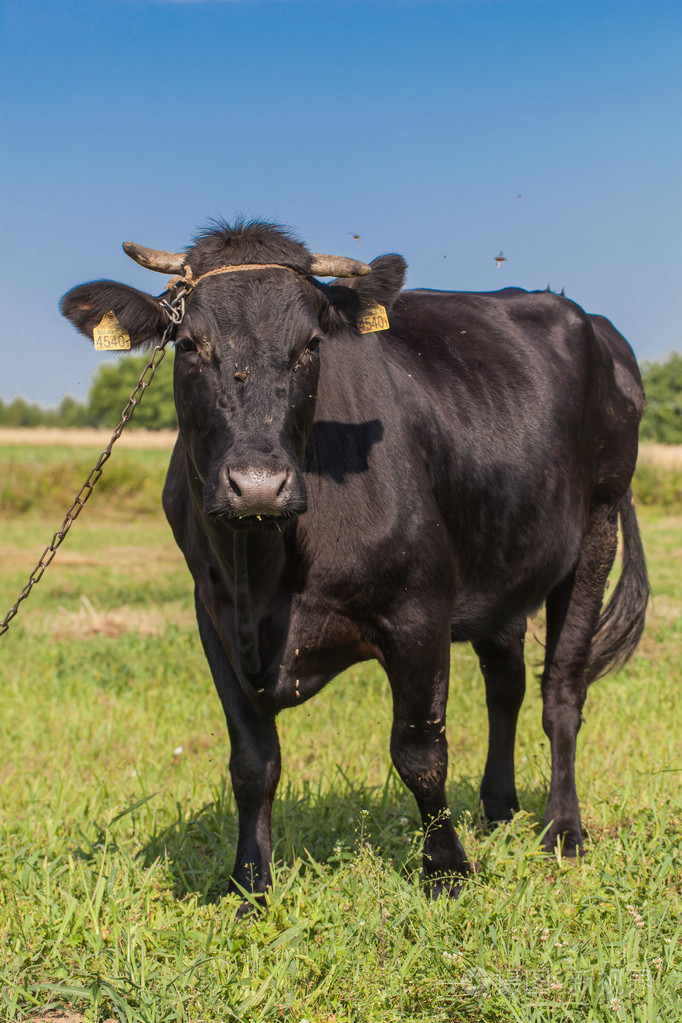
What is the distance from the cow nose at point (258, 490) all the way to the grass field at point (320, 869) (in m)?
1.34

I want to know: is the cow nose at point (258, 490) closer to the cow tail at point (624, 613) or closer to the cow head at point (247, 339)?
the cow head at point (247, 339)

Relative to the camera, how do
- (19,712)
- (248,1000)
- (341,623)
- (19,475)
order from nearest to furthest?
1. (248,1000)
2. (341,623)
3. (19,712)
4. (19,475)

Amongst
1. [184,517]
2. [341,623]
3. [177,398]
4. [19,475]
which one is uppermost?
[177,398]

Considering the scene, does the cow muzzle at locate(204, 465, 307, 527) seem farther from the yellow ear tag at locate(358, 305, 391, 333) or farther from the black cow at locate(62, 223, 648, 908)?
the yellow ear tag at locate(358, 305, 391, 333)

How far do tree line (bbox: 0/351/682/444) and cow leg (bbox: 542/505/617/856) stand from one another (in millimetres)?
59609

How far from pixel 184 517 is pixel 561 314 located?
8.03ft

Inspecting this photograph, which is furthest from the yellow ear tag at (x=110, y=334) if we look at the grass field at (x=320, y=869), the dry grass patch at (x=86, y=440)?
the dry grass patch at (x=86, y=440)

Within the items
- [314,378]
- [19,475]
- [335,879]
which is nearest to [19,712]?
[335,879]

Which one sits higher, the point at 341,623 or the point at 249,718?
the point at 341,623

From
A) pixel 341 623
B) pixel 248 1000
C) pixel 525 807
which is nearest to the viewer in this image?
pixel 248 1000

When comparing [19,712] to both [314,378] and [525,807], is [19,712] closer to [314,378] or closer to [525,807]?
[525,807]

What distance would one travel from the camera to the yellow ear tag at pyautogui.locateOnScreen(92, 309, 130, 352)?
142 inches

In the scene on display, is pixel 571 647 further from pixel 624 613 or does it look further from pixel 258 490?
pixel 258 490

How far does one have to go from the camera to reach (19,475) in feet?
81.7
